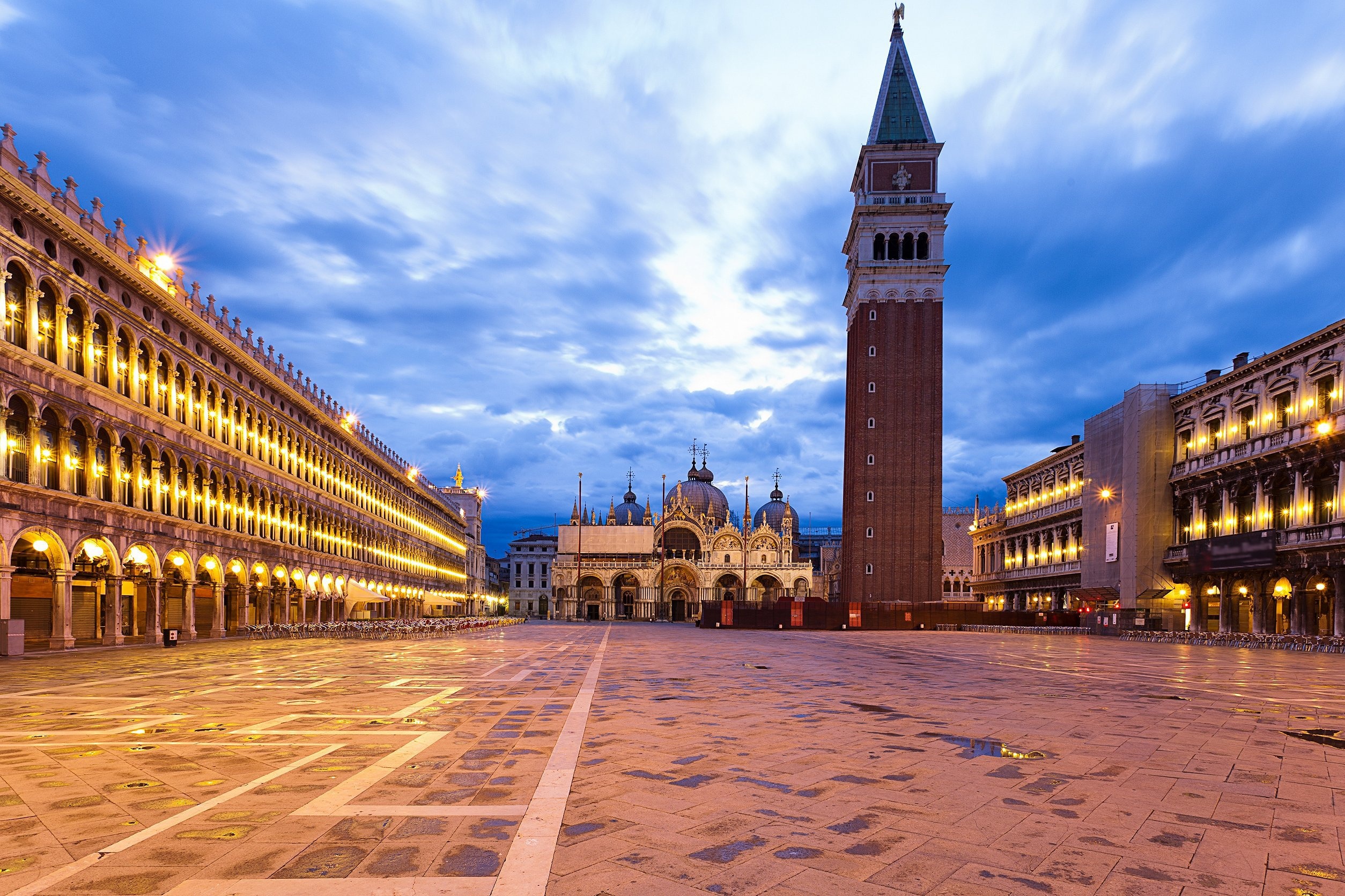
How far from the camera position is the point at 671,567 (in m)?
109

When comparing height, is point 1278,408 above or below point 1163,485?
above

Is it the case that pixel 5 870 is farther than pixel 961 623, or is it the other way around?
pixel 961 623

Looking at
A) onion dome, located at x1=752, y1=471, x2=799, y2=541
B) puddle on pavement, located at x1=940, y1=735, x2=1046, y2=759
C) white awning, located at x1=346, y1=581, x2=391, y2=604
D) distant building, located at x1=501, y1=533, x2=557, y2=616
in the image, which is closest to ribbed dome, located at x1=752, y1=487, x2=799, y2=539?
onion dome, located at x1=752, y1=471, x2=799, y2=541

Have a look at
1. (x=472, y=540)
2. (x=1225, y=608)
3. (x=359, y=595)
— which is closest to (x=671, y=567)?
(x=472, y=540)

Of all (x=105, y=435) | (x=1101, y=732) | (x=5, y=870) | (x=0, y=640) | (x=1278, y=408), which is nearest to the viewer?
(x=5, y=870)

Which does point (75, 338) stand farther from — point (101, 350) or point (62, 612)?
point (62, 612)

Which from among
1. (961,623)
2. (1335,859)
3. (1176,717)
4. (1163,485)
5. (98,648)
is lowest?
(961,623)

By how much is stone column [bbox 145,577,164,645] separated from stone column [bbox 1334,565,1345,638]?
4644 cm

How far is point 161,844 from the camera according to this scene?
553 cm

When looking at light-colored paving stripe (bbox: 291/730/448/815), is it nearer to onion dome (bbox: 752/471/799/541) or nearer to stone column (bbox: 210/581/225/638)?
stone column (bbox: 210/581/225/638)

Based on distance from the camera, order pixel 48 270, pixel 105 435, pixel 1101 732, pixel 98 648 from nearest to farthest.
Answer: pixel 1101 732
pixel 48 270
pixel 98 648
pixel 105 435

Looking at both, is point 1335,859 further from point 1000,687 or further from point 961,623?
point 961,623

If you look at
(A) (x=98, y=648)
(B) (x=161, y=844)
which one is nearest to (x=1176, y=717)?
(B) (x=161, y=844)

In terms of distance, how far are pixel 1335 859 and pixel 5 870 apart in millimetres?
8200
